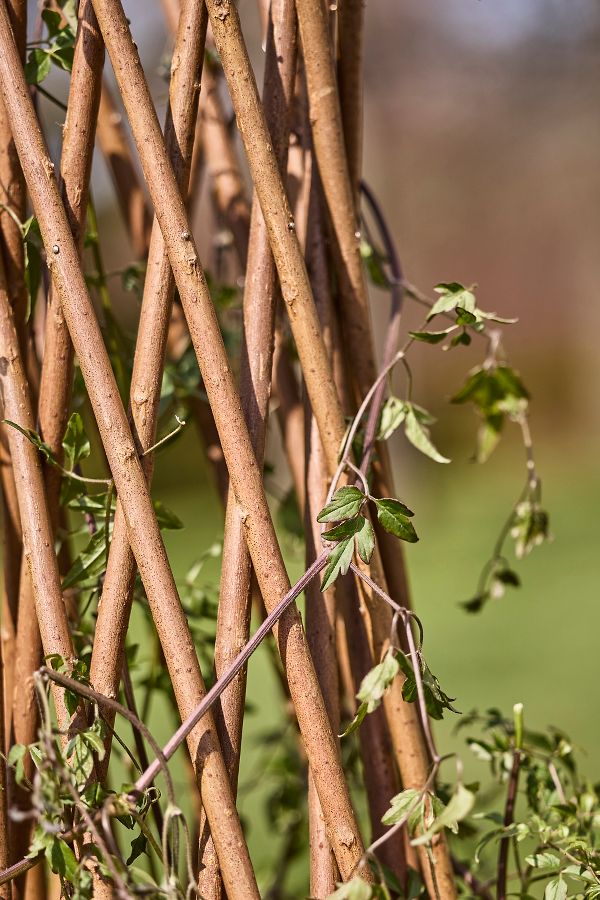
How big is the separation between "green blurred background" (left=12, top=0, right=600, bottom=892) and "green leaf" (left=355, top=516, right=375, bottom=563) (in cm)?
65

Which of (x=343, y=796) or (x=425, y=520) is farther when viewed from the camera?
(x=425, y=520)

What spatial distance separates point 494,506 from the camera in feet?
27.6

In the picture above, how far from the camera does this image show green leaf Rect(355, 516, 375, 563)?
0.68 meters

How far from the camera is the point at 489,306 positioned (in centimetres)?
1216

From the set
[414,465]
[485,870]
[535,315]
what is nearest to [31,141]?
[485,870]

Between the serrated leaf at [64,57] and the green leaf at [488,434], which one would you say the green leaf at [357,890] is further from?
the serrated leaf at [64,57]

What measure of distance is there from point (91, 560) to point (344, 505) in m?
0.27

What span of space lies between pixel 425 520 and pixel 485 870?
21.3 feet

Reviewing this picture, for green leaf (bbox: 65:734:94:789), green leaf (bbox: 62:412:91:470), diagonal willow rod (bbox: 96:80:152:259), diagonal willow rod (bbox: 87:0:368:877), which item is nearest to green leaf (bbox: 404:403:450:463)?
diagonal willow rod (bbox: 87:0:368:877)

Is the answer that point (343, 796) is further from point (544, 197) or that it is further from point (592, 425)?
point (592, 425)

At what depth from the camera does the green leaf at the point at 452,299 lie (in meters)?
0.79

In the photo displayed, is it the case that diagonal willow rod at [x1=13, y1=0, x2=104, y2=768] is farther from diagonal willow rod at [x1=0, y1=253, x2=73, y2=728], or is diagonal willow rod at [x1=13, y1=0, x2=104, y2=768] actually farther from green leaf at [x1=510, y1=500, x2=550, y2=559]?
green leaf at [x1=510, y1=500, x2=550, y2=559]

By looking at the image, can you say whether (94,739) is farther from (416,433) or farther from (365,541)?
(416,433)

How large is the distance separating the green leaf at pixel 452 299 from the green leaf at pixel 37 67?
1.39ft
